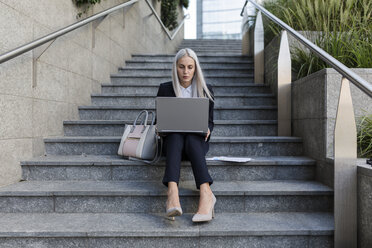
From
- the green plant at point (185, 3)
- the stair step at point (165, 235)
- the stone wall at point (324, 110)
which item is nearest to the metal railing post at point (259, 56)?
the stone wall at point (324, 110)

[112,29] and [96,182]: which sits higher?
[112,29]

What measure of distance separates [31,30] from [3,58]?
2.60 ft

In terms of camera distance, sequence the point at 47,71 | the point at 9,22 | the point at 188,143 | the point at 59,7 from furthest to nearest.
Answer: the point at 59,7
the point at 47,71
the point at 9,22
the point at 188,143

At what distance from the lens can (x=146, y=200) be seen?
6.98 feet

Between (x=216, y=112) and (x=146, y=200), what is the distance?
1.54 m

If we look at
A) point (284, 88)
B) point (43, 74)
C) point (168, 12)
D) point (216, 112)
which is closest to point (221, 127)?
point (216, 112)

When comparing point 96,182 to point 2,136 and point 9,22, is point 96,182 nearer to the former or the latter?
point 2,136

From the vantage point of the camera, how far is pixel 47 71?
2832 millimetres

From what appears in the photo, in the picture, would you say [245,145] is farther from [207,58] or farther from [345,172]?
[207,58]

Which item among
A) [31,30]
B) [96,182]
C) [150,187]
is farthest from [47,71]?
[150,187]

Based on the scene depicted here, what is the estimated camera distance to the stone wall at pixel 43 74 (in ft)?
7.48

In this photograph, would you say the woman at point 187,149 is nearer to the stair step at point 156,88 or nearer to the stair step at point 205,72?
the stair step at point 156,88

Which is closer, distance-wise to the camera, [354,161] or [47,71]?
[354,161]

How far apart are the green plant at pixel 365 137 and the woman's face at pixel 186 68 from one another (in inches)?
50.4
